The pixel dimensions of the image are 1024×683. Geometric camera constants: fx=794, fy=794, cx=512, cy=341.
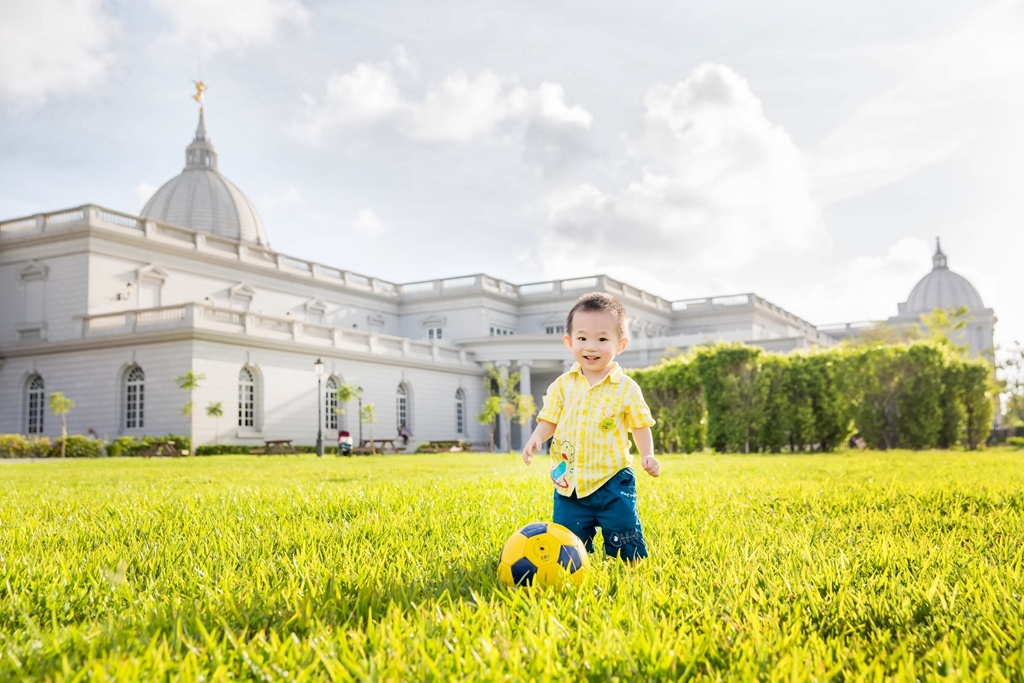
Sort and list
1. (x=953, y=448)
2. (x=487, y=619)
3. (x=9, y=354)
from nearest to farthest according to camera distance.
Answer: (x=487, y=619), (x=953, y=448), (x=9, y=354)

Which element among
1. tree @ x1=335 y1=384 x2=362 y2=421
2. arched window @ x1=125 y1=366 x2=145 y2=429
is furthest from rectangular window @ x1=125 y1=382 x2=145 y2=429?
tree @ x1=335 y1=384 x2=362 y2=421

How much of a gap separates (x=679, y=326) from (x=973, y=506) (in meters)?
56.4

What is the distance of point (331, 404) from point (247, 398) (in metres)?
4.55

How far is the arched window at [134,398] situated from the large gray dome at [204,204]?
24864 millimetres

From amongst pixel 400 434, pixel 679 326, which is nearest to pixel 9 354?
pixel 400 434

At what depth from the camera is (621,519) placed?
12.9 feet

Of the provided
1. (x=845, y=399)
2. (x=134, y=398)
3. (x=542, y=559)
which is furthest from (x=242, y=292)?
(x=542, y=559)

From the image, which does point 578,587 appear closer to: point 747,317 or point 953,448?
point 953,448

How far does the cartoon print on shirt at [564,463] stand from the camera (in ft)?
13.3

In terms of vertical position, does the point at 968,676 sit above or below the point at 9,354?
below

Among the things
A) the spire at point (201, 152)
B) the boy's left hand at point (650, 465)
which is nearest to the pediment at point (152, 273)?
the spire at point (201, 152)

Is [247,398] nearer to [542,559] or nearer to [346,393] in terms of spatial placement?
[346,393]

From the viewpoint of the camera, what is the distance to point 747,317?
193ft

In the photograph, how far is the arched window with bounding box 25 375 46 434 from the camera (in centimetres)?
3288
